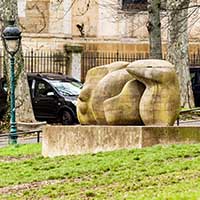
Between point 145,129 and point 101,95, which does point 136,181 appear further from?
point 101,95

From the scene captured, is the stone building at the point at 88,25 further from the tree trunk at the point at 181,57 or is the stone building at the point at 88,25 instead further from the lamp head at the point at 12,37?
the lamp head at the point at 12,37

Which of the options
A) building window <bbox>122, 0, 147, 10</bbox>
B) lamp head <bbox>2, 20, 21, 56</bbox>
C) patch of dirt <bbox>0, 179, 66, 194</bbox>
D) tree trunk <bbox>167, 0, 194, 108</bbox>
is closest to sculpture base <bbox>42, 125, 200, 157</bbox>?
patch of dirt <bbox>0, 179, 66, 194</bbox>

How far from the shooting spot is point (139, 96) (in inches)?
612

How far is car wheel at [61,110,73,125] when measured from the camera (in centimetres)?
2719

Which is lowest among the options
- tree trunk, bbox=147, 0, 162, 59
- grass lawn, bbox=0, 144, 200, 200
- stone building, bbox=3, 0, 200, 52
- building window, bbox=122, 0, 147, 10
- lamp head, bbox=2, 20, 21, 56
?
grass lawn, bbox=0, 144, 200, 200

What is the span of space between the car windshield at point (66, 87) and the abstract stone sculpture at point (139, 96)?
39.1ft

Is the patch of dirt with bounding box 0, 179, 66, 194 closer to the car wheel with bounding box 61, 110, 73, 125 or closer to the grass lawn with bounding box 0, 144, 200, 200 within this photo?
the grass lawn with bounding box 0, 144, 200, 200

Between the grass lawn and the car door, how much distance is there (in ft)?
41.4

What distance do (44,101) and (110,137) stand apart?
532 inches

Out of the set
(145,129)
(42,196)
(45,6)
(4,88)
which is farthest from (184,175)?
(45,6)

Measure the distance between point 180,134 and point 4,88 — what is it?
15.0m

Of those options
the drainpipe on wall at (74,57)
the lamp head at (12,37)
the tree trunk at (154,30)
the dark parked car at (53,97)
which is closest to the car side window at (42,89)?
the dark parked car at (53,97)

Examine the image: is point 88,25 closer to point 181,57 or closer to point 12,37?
point 181,57

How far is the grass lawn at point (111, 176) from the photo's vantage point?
34.2 feet
